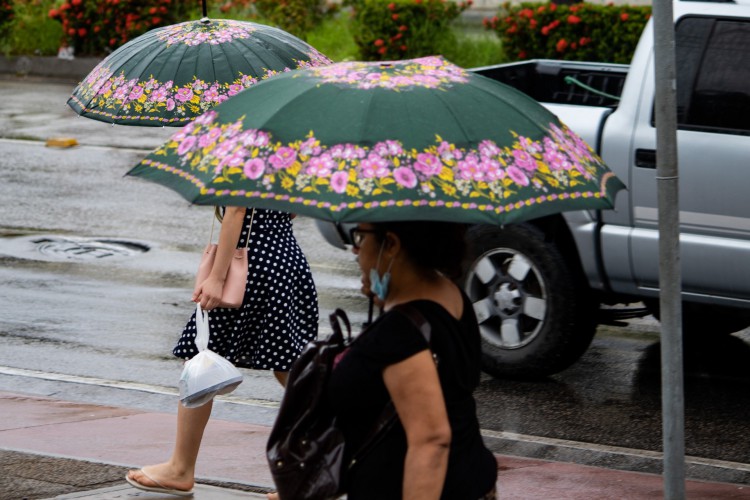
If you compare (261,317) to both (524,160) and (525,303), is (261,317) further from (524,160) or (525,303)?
(525,303)

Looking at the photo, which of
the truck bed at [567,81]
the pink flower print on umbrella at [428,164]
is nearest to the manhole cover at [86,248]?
the truck bed at [567,81]

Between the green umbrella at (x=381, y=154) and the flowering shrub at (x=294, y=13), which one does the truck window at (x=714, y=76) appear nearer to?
the green umbrella at (x=381, y=154)

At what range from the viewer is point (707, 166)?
6.85 m

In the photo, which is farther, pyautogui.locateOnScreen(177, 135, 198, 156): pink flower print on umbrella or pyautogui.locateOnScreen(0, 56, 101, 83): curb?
pyautogui.locateOnScreen(0, 56, 101, 83): curb

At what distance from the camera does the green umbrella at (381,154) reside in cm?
315

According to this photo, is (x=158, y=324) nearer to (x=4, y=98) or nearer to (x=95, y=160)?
(x=95, y=160)

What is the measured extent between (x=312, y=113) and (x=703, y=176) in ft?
13.2

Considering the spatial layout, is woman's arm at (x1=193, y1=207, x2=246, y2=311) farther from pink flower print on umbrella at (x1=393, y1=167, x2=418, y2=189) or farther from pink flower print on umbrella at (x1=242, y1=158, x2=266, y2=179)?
pink flower print on umbrella at (x1=393, y1=167, x2=418, y2=189)

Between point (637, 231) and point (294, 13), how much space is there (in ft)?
51.9

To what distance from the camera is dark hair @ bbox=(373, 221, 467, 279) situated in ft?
10.9

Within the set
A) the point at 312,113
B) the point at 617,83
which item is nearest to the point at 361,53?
the point at 617,83

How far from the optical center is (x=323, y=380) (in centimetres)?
330

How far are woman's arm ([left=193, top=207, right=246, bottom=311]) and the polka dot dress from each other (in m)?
0.11

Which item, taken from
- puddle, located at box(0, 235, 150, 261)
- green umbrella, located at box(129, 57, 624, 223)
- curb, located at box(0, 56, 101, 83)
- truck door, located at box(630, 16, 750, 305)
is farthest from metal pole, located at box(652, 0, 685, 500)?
curb, located at box(0, 56, 101, 83)
